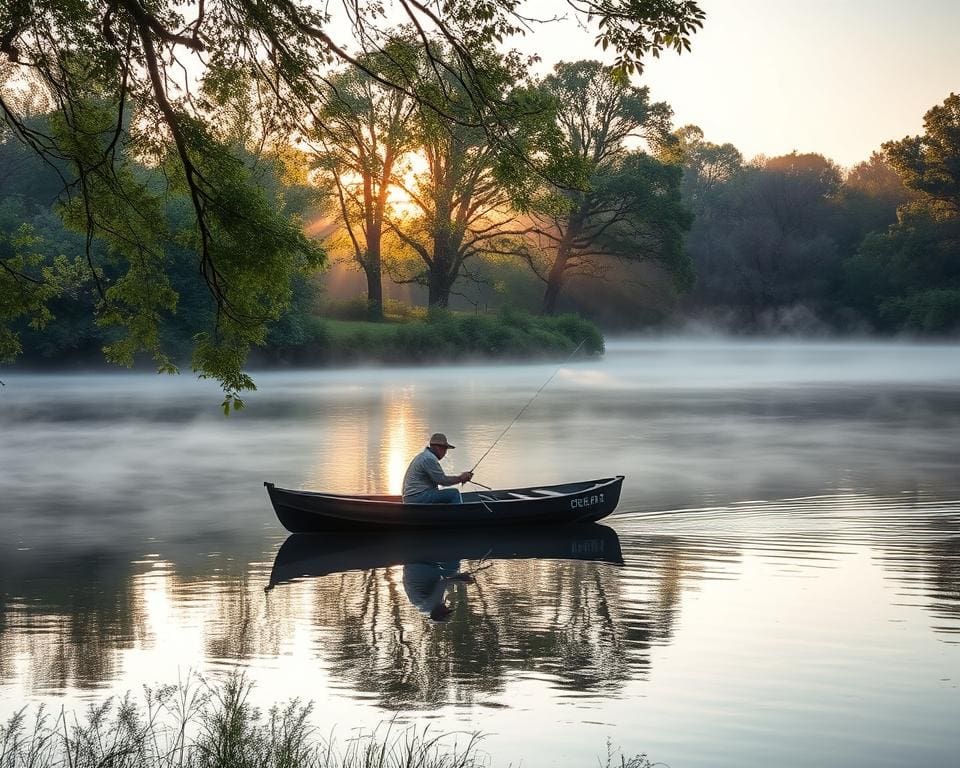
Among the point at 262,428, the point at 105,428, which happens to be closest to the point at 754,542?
the point at 262,428

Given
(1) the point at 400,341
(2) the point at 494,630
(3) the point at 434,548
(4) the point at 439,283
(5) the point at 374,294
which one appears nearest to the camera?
(2) the point at 494,630

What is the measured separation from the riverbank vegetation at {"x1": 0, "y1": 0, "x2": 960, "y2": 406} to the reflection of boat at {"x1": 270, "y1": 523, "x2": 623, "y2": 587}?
300 cm

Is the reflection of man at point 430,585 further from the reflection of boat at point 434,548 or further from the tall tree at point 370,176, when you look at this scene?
the tall tree at point 370,176

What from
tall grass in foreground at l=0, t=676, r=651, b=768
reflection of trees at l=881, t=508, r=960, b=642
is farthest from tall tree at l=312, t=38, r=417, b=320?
tall grass in foreground at l=0, t=676, r=651, b=768

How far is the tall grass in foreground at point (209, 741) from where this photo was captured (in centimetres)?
731

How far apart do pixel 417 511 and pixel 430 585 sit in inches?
103

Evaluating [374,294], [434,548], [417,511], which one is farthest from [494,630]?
[374,294]

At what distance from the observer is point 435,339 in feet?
191

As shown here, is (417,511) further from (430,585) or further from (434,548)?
(430,585)

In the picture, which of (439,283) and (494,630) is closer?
(494,630)

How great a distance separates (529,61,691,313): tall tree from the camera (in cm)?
6197

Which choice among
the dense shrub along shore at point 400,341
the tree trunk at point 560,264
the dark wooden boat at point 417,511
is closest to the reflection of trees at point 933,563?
the dark wooden boat at point 417,511

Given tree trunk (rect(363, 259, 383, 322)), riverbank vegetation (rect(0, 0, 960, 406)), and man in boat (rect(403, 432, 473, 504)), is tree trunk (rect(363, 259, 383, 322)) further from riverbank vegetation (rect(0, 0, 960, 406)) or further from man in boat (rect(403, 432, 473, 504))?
man in boat (rect(403, 432, 473, 504))

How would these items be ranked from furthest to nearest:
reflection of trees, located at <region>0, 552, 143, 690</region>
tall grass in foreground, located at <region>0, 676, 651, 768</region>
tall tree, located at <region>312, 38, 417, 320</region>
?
tall tree, located at <region>312, 38, 417, 320</region> → reflection of trees, located at <region>0, 552, 143, 690</region> → tall grass in foreground, located at <region>0, 676, 651, 768</region>
